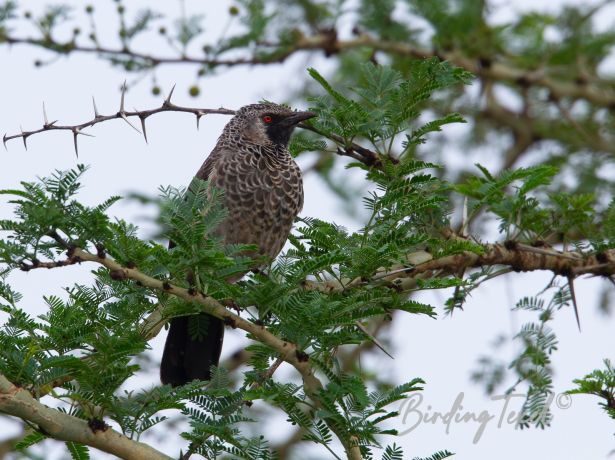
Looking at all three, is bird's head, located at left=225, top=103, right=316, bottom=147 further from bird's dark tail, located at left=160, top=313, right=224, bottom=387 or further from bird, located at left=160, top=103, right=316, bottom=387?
bird's dark tail, located at left=160, top=313, right=224, bottom=387

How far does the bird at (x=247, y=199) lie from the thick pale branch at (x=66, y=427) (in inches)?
63.2

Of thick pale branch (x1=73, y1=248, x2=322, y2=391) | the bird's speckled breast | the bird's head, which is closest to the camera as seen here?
thick pale branch (x1=73, y1=248, x2=322, y2=391)

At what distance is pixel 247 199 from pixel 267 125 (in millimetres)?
755

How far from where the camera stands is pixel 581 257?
3879 millimetres

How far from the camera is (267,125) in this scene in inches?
219

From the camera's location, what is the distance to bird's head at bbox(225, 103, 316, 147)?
541 centimetres

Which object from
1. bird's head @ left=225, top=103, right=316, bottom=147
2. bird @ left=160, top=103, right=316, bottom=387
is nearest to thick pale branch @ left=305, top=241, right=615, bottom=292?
bird @ left=160, top=103, right=316, bottom=387

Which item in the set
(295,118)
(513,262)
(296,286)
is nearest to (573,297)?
(513,262)

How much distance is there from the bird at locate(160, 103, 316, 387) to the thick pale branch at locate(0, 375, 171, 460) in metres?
1.61

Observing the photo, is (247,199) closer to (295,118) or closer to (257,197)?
(257,197)

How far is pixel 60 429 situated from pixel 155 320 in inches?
27.7

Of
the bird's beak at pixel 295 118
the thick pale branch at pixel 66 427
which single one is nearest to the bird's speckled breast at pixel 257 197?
the bird's beak at pixel 295 118

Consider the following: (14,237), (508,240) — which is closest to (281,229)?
(508,240)

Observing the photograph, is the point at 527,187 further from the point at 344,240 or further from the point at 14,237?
the point at 14,237
